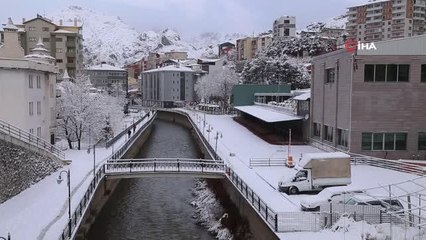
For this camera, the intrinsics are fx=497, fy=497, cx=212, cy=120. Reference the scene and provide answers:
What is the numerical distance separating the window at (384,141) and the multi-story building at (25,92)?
2699 centimetres

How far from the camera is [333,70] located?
45188 mm

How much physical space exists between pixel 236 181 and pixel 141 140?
41600mm

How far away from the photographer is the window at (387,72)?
1558 inches

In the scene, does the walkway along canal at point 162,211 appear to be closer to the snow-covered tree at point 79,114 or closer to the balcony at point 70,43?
the snow-covered tree at point 79,114

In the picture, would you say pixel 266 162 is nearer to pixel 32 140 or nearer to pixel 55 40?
pixel 32 140

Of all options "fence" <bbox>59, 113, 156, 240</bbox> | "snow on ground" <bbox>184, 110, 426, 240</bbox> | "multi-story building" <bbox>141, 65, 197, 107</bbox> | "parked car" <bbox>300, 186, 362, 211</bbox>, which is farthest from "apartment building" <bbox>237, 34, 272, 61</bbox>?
"parked car" <bbox>300, 186, 362, 211</bbox>

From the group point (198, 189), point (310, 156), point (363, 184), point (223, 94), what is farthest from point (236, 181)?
point (223, 94)

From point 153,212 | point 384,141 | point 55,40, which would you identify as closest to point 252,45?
point 55,40

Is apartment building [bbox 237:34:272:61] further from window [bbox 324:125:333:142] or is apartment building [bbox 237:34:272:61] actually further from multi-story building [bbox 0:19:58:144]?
multi-story building [bbox 0:19:58:144]

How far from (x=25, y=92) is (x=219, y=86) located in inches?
3727

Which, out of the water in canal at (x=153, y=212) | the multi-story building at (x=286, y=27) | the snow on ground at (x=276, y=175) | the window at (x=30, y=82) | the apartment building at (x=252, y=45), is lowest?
the water in canal at (x=153, y=212)

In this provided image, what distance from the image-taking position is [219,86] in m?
131

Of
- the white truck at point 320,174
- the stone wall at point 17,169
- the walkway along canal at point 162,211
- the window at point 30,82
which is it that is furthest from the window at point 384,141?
the window at point 30,82

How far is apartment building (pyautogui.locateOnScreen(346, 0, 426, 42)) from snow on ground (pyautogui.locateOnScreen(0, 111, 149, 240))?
114942 millimetres
